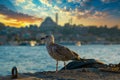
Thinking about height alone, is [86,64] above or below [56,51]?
below

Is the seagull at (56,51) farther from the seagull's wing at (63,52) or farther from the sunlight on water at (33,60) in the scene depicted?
the sunlight on water at (33,60)

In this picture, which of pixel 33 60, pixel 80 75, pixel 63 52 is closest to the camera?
pixel 80 75

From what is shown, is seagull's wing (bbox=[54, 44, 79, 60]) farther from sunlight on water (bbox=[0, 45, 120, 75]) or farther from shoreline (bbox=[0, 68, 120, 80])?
sunlight on water (bbox=[0, 45, 120, 75])

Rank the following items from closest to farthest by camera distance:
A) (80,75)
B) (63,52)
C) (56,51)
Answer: (80,75) < (56,51) < (63,52)

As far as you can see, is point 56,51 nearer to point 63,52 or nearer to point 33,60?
point 63,52

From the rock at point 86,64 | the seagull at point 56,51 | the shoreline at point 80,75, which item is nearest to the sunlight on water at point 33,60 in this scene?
the rock at point 86,64

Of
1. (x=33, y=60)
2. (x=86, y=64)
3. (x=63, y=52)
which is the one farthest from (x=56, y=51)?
(x=33, y=60)

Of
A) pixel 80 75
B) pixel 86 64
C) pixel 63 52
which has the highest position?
pixel 63 52

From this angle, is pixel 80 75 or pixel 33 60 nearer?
pixel 80 75

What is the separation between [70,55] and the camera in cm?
1409

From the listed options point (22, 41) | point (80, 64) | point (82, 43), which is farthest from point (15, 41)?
point (80, 64)

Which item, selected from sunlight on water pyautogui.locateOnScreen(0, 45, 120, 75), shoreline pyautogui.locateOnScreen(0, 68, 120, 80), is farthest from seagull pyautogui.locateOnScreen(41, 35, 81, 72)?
sunlight on water pyautogui.locateOnScreen(0, 45, 120, 75)

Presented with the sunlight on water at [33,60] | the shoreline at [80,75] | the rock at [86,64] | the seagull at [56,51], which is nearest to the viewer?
the shoreline at [80,75]

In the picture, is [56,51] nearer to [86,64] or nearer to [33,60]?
[86,64]
